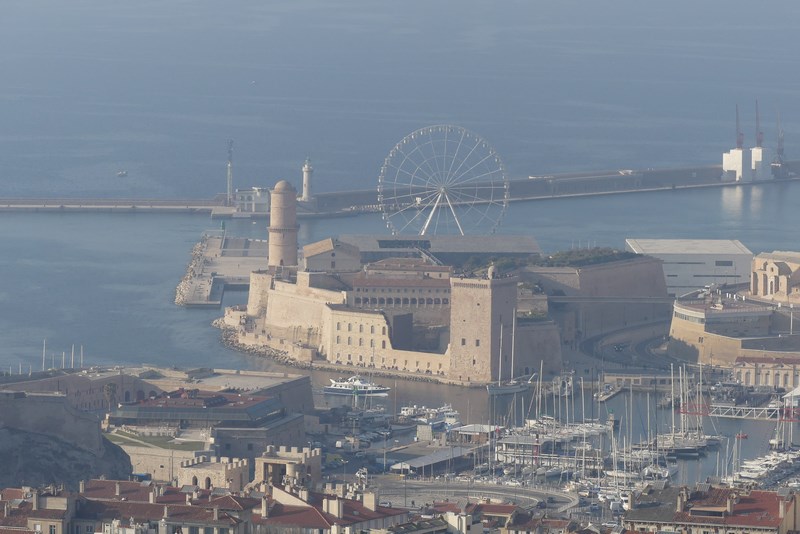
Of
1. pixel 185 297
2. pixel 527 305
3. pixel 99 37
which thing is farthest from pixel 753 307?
pixel 99 37

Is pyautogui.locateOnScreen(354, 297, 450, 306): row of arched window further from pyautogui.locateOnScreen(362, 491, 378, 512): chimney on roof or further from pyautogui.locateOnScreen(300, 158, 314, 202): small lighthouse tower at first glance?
pyautogui.locateOnScreen(362, 491, 378, 512): chimney on roof

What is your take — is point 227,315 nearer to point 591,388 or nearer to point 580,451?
point 591,388

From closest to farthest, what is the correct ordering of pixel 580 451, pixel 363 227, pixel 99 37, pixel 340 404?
pixel 580 451, pixel 340 404, pixel 363 227, pixel 99 37

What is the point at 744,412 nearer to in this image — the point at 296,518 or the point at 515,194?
the point at 296,518

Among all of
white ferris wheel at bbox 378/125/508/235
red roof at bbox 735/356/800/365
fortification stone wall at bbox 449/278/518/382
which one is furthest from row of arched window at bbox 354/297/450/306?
white ferris wheel at bbox 378/125/508/235

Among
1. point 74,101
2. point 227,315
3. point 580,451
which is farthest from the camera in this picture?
point 74,101

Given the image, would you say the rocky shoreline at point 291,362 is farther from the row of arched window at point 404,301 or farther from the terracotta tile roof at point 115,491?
the terracotta tile roof at point 115,491
